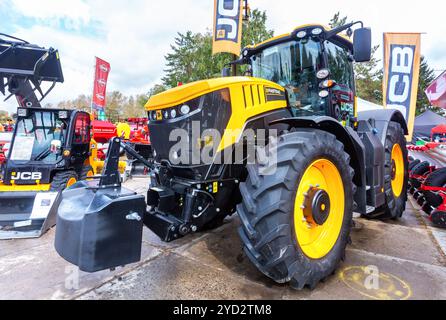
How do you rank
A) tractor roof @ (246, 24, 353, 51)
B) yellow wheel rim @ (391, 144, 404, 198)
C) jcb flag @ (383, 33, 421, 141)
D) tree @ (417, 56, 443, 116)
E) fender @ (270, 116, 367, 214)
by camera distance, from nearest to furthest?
fender @ (270, 116, 367, 214) → tractor roof @ (246, 24, 353, 51) → yellow wheel rim @ (391, 144, 404, 198) → jcb flag @ (383, 33, 421, 141) → tree @ (417, 56, 443, 116)

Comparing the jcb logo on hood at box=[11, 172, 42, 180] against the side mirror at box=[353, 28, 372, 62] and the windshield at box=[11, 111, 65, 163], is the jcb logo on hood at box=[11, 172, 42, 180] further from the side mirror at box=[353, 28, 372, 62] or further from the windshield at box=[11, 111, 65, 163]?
the side mirror at box=[353, 28, 372, 62]

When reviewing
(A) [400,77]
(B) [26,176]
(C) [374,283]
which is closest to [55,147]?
(B) [26,176]

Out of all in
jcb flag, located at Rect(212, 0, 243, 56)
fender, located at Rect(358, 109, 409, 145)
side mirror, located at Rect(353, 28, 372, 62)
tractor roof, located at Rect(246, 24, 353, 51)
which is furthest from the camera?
jcb flag, located at Rect(212, 0, 243, 56)

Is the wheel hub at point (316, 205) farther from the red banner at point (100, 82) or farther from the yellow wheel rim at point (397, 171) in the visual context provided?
the red banner at point (100, 82)

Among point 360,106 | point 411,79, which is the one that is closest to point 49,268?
point 411,79

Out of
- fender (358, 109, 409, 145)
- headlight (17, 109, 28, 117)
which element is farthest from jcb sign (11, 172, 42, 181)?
fender (358, 109, 409, 145)

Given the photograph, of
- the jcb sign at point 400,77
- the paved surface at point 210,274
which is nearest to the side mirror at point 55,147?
the paved surface at point 210,274

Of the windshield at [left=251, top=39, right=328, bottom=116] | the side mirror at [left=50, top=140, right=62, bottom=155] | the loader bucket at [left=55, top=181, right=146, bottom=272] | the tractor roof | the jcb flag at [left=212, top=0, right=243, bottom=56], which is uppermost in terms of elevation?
the jcb flag at [left=212, top=0, right=243, bottom=56]

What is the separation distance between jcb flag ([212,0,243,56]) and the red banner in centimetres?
1053

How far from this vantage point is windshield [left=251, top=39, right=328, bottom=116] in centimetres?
318

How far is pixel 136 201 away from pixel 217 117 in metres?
1.00

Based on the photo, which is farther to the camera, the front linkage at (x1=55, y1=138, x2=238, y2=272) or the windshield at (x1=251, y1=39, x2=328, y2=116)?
the windshield at (x1=251, y1=39, x2=328, y2=116)

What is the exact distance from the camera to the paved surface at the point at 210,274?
2316 mm

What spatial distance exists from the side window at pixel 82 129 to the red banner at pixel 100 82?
12093mm
